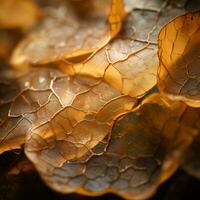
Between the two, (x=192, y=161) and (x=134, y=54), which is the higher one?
(x=134, y=54)

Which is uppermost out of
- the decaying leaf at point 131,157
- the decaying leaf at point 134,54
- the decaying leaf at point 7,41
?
the decaying leaf at point 134,54

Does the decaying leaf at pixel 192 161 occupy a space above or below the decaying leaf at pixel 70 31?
below

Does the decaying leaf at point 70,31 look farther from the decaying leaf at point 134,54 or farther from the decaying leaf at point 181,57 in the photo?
the decaying leaf at point 181,57

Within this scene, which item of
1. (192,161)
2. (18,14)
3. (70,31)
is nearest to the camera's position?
(192,161)

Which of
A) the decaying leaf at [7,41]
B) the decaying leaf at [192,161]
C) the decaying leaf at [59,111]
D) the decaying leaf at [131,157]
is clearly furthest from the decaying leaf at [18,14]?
the decaying leaf at [192,161]

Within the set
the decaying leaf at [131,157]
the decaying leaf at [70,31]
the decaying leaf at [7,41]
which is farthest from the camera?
the decaying leaf at [7,41]

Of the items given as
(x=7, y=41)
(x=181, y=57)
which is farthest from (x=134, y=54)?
(x=7, y=41)

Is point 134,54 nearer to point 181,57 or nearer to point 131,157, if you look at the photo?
point 181,57
